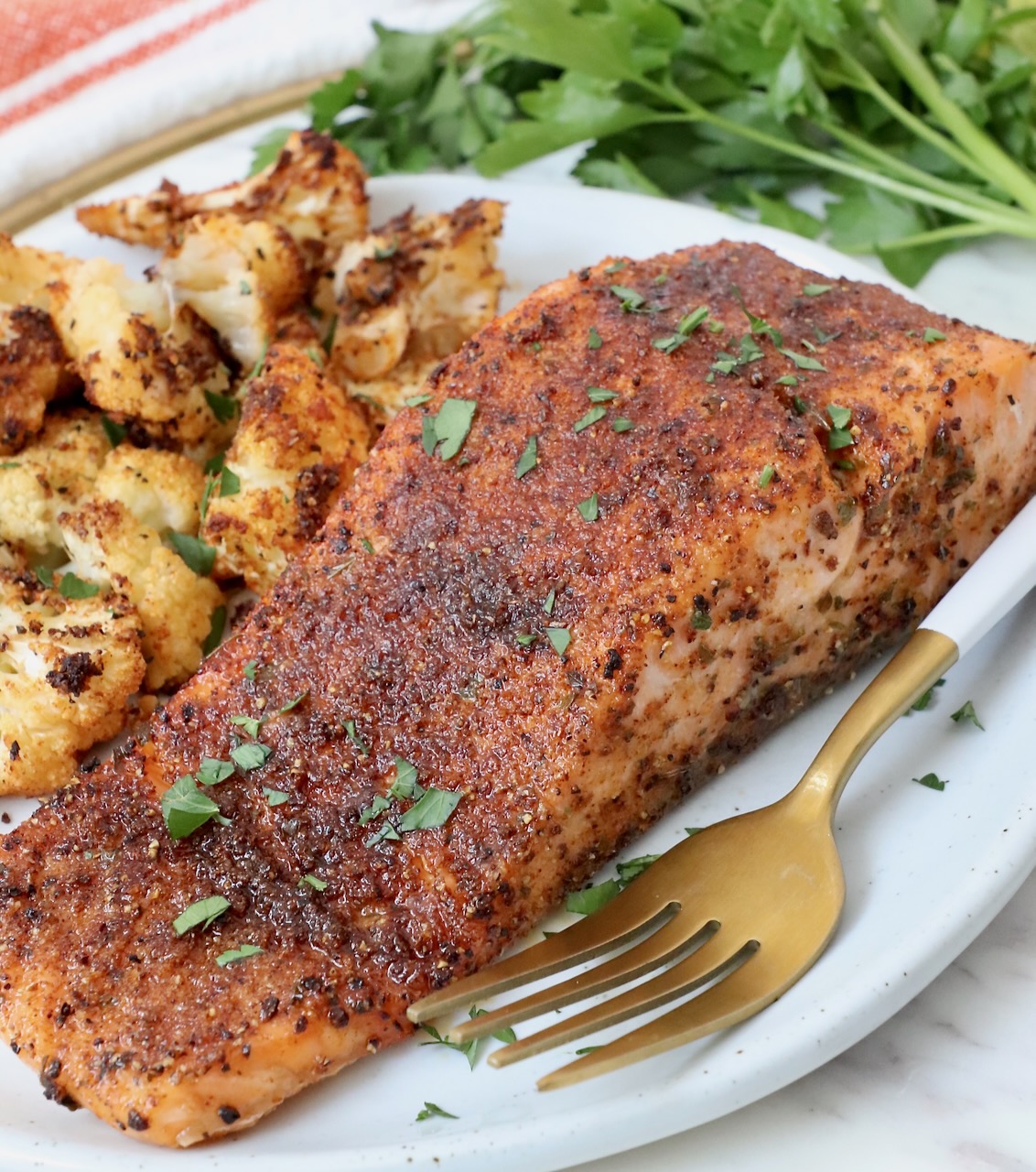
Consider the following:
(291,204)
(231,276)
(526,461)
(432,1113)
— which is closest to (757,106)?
(291,204)

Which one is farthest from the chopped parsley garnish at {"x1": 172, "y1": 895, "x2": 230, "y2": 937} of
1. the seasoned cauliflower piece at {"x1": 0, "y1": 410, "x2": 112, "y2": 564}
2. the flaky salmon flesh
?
the seasoned cauliflower piece at {"x1": 0, "y1": 410, "x2": 112, "y2": 564}

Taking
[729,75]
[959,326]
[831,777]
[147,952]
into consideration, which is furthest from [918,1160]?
[729,75]

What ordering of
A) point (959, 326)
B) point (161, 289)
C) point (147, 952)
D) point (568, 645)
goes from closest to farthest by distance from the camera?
1. point (147, 952)
2. point (568, 645)
3. point (959, 326)
4. point (161, 289)

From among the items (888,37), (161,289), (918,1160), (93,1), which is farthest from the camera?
(93,1)

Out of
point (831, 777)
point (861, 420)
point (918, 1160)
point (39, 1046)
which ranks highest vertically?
point (861, 420)

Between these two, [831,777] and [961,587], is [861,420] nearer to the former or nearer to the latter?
[961,587]

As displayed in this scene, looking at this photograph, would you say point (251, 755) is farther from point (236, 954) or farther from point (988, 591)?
point (988, 591)
